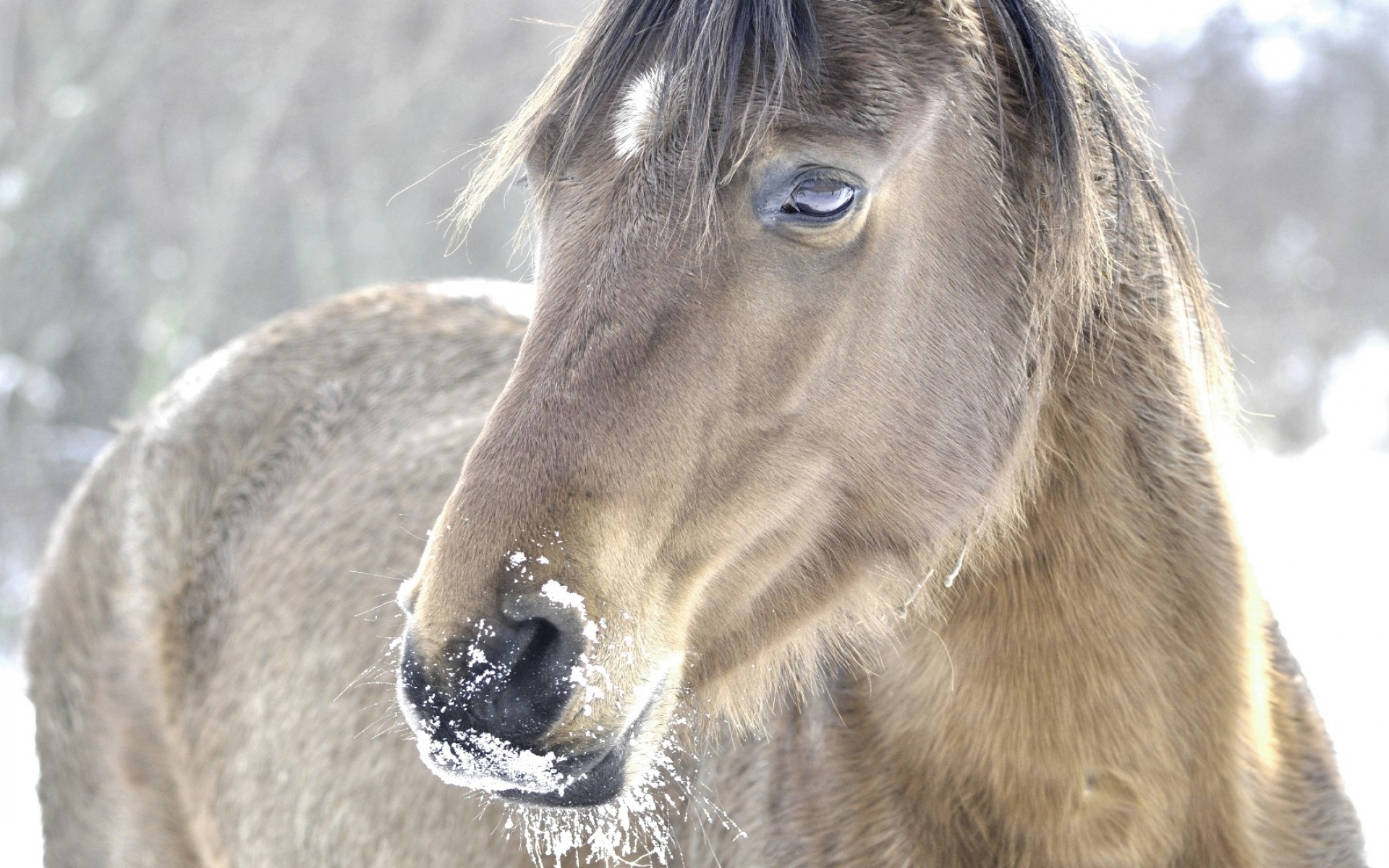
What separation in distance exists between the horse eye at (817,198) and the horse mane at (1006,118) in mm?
112

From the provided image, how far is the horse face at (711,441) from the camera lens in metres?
1.56

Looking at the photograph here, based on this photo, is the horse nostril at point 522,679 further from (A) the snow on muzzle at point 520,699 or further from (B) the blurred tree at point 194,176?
(B) the blurred tree at point 194,176

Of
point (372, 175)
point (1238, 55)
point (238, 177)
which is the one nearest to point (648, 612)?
point (238, 177)

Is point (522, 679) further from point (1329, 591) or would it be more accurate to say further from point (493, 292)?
point (1329, 591)

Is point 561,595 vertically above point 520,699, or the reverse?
point 561,595

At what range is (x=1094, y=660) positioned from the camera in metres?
2.03

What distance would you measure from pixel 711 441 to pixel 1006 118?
85 cm

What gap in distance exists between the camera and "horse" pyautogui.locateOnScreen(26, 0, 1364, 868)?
164cm

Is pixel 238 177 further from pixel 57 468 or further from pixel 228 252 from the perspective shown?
pixel 57 468

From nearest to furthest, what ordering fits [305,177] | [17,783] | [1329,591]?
[17,783] → [1329,591] → [305,177]

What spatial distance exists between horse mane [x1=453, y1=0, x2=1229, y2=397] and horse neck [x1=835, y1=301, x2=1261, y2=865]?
0.15m

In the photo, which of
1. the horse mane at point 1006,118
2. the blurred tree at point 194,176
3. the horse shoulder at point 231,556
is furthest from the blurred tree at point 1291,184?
the horse mane at point 1006,118

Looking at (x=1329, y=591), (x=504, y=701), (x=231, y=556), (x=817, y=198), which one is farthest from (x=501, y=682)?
(x=1329, y=591)

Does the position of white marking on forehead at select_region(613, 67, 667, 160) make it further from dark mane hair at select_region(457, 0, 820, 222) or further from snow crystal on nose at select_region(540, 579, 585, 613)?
snow crystal on nose at select_region(540, 579, 585, 613)
